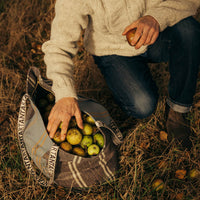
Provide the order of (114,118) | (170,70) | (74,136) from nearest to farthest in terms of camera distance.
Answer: (74,136), (170,70), (114,118)

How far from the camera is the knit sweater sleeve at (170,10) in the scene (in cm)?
166

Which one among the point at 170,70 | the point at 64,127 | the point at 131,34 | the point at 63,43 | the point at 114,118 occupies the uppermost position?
the point at 131,34

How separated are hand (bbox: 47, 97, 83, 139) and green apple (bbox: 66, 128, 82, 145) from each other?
183 mm

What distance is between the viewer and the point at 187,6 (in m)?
1.76

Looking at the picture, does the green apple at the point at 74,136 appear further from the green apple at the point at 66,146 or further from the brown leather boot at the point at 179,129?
the brown leather boot at the point at 179,129

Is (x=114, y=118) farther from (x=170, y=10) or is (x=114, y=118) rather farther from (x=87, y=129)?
(x=170, y=10)

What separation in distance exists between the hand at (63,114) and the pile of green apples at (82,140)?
20 centimetres

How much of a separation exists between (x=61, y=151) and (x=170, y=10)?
1471mm

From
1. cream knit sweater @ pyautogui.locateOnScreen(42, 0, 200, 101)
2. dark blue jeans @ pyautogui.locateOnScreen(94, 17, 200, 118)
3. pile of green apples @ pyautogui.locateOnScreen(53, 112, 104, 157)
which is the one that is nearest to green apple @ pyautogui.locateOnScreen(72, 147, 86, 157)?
pile of green apples @ pyautogui.locateOnScreen(53, 112, 104, 157)

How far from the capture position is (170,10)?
1706 millimetres

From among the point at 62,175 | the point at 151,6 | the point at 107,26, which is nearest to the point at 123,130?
the point at 62,175

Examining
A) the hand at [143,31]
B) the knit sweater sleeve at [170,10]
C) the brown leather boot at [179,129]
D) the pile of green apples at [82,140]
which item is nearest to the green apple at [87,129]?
the pile of green apples at [82,140]

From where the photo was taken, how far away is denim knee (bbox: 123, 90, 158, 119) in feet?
6.45

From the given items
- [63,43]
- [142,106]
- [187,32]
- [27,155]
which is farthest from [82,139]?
[187,32]
